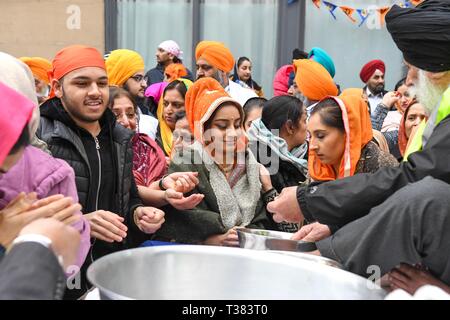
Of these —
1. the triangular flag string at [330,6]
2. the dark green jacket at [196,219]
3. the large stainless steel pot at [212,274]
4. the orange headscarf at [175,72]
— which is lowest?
the dark green jacket at [196,219]

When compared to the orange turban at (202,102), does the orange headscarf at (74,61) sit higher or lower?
higher

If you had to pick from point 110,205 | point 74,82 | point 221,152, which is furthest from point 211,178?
point 74,82

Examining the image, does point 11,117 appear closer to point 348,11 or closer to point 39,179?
point 39,179

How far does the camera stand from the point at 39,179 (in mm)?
1832

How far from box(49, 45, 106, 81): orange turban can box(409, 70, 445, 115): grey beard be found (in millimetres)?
1440

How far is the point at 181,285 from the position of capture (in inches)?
55.9

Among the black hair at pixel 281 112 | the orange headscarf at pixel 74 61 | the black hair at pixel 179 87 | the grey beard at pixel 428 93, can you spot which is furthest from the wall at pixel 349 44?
the grey beard at pixel 428 93

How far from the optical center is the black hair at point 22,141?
1.26 m

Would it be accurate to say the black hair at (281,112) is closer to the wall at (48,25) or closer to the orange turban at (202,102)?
the orange turban at (202,102)

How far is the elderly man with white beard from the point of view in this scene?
150 cm

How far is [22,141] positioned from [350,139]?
1.95 metres

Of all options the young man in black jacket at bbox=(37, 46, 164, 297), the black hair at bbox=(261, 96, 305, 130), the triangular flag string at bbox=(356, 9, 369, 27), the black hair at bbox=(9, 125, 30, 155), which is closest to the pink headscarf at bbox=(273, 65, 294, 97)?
the triangular flag string at bbox=(356, 9, 369, 27)

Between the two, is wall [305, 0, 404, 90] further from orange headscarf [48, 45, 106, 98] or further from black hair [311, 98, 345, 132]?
orange headscarf [48, 45, 106, 98]
